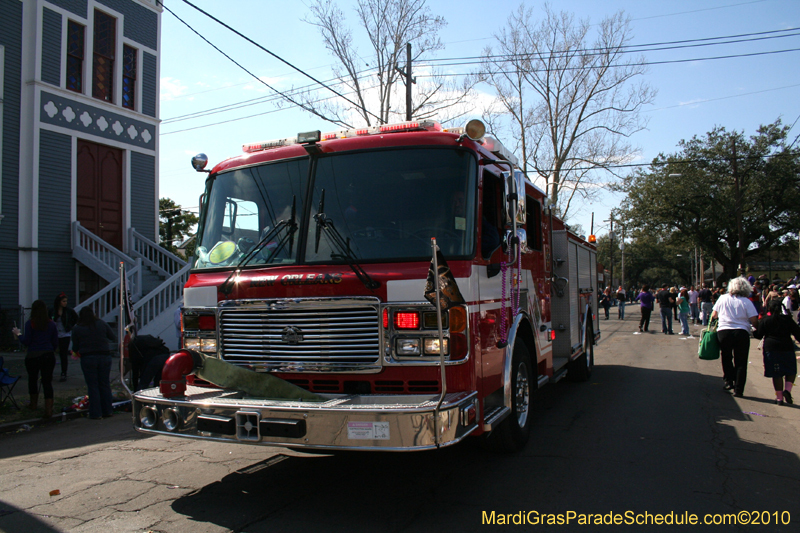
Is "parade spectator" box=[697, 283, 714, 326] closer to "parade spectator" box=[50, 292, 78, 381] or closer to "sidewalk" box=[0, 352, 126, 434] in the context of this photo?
"sidewalk" box=[0, 352, 126, 434]

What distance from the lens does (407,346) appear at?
13.1ft

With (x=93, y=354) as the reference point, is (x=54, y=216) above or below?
above

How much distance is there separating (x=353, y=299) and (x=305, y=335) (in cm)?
49

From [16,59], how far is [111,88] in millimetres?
2372

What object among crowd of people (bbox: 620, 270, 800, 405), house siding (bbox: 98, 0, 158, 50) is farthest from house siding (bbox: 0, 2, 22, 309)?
crowd of people (bbox: 620, 270, 800, 405)

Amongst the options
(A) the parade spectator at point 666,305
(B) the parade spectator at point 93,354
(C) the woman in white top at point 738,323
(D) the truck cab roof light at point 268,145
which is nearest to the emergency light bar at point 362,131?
(D) the truck cab roof light at point 268,145

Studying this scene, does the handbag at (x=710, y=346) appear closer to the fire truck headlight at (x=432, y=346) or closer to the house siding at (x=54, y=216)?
the fire truck headlight at (x=432, y=346)

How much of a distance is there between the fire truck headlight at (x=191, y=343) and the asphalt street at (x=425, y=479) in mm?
1119

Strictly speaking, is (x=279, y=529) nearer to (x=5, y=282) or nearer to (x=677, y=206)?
(x=5, y=282)

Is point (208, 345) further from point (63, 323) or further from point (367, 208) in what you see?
point (63, 323)

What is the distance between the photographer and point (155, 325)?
13.7m

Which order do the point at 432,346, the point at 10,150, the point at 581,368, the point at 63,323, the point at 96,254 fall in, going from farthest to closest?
the point at 96,254 < the point at 10,150 < the point at 63,323 < the point at 581,368 < the point at 432,346

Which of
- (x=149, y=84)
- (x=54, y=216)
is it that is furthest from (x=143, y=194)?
(x=149, y=84)

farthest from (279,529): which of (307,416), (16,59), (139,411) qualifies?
(16,59)
